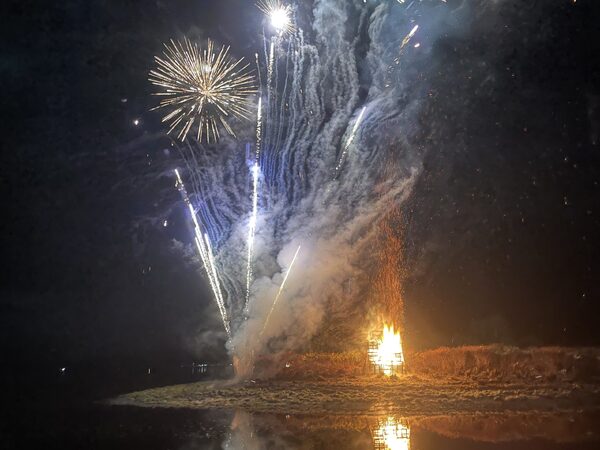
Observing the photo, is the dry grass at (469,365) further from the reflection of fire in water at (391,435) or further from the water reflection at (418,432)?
the reflection of fire in water at (391,435)

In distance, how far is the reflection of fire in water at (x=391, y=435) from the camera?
766 centimetres

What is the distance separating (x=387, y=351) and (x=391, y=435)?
1157 cm

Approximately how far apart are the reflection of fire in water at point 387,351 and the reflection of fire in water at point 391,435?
7.51 m

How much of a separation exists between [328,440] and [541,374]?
11617 millimetres

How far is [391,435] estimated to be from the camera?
8.47 metres

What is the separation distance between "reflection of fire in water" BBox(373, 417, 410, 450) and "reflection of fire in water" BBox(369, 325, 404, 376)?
7509 millimetres

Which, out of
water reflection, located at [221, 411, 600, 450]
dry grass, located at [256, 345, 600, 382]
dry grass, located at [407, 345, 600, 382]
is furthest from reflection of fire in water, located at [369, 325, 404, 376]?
water reflection, located at [221, 411, 600, 450]

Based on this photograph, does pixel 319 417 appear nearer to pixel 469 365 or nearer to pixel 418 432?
pixel 418 432

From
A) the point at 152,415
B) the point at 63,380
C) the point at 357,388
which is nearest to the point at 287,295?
the point at 357,388

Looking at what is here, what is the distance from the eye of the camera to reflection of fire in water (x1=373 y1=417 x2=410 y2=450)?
766cm

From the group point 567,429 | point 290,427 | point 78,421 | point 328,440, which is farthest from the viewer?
point 78,421

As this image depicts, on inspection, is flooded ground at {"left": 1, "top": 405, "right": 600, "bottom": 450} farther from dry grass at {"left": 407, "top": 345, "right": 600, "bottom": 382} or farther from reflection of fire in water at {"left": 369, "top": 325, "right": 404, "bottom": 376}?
reflection of fire in water at {"left": 369, "top": 325, "right": 404, "bottom": 376}

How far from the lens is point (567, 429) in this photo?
8922 millimetres

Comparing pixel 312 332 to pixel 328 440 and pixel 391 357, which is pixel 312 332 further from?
pixel 328 440
